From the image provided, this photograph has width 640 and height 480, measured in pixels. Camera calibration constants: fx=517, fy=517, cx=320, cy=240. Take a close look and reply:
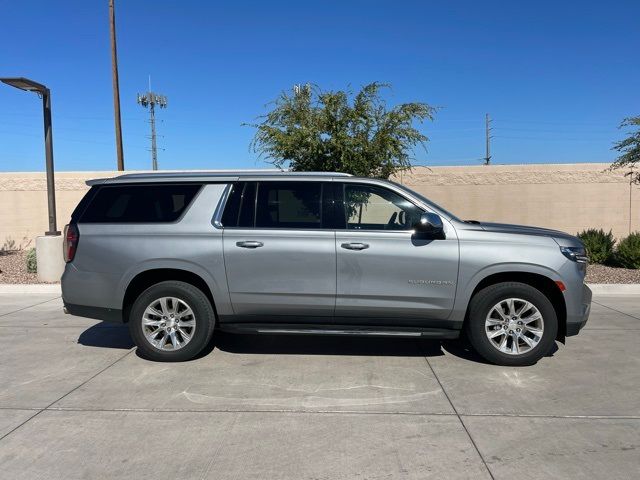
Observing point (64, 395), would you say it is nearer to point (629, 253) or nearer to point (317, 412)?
point (317, 412)

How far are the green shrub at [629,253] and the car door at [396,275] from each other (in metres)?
8.52

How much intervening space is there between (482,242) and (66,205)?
13141 mm

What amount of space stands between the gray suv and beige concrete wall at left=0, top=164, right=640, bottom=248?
9.50 m

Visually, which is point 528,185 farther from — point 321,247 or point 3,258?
point 3,258

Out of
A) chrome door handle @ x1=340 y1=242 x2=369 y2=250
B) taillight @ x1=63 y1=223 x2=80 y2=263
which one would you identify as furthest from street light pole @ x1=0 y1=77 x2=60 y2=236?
chrome door handle @ x1=340 y1=242 x2=369 y2=250

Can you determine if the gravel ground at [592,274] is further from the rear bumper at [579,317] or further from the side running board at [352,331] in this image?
the side running board at [352,331]

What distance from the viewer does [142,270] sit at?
5387 mm

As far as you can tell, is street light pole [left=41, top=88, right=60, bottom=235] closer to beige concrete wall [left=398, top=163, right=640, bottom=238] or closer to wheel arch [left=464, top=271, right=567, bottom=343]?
beige concrete wall [left=398, top=163, right=640, bottom=238]

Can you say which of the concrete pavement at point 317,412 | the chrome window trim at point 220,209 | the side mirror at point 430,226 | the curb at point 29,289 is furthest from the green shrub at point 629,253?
the curb at point 29,289

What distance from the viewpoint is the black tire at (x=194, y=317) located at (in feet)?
17.7

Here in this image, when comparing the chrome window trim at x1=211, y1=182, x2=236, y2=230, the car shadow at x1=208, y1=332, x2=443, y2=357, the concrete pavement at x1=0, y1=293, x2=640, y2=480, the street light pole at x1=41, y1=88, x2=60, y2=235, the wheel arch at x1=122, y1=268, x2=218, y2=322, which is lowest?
the concrete pavement at x1=0, y1=293, x2=640, y2=480

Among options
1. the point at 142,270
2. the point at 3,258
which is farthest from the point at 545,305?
the point at 3,258

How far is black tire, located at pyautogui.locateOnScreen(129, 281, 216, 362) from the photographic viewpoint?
540cm

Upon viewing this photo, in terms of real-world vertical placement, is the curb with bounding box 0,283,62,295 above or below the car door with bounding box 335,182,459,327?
below
